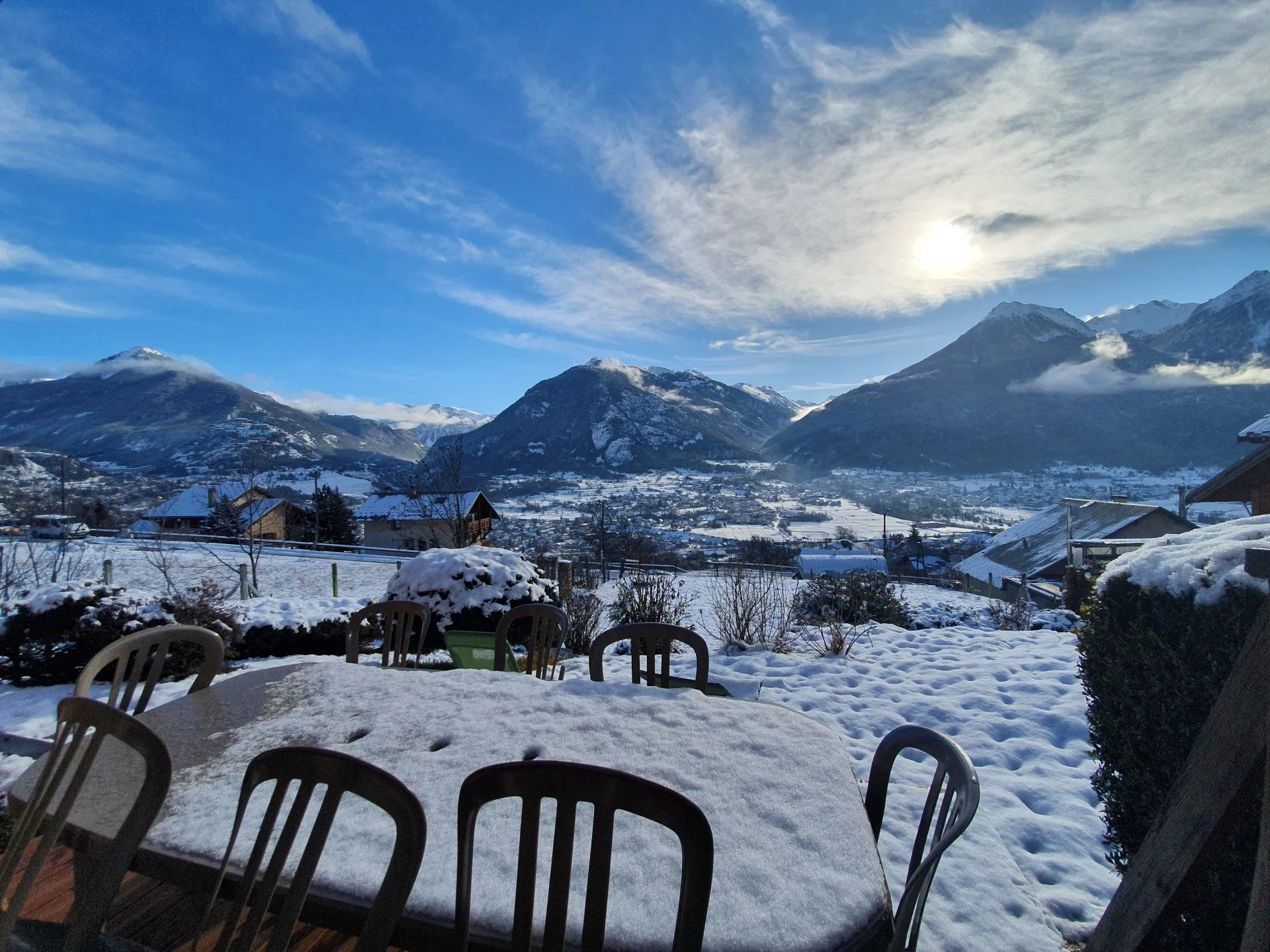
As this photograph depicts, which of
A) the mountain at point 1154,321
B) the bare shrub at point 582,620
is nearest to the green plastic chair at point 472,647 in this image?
the bare shrub at point 582,620

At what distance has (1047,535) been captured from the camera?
23219 mm

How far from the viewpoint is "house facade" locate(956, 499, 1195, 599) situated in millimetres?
17938

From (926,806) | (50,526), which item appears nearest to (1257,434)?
(926,806)

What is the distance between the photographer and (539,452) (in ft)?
418

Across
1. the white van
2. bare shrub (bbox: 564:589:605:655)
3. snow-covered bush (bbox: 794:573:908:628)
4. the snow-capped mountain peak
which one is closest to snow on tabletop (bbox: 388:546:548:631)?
bare shrub (bbox: 564:589:605:655)

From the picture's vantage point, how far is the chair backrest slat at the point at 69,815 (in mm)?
1177

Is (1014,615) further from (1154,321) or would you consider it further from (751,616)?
(1154,321)

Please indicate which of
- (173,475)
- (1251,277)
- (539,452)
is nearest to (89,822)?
(173,475)

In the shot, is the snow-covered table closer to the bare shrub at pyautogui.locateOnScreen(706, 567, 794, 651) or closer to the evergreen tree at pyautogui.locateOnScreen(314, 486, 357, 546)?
the bare shrub at pyautogui.locateOnScreen(706, 567, 794, 651)

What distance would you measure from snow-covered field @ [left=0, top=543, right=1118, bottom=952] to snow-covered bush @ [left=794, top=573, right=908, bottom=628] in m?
0.85

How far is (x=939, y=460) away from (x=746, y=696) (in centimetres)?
11184

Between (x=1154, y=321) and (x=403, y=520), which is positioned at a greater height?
(x=1154, y=321)

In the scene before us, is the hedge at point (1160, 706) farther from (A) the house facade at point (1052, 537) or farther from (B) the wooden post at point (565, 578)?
(A) the house facade at point (1052, 537)

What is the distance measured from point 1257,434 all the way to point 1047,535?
63.1ft
